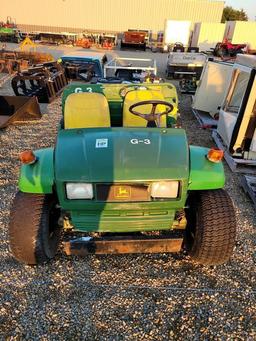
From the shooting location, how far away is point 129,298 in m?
2.75

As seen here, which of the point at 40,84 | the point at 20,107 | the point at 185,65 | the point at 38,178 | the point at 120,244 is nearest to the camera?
the point at 38,178

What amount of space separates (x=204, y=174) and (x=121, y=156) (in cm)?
72

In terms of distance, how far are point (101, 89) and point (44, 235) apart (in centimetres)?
330

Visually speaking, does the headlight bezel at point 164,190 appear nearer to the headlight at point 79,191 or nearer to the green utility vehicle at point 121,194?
the green utility vehicle at point 121,194

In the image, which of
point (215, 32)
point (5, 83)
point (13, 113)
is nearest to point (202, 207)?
point (13, 113)

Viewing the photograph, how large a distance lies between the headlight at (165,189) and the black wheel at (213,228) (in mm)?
428

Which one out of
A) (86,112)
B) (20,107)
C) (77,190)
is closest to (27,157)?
(77,190)

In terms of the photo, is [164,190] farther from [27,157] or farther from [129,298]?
[27,157]

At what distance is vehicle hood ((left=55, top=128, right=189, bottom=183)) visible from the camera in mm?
2496

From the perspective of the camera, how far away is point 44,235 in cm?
279

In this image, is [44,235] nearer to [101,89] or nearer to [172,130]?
[172,130]

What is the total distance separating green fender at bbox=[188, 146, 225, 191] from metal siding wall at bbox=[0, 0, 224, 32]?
39.8m

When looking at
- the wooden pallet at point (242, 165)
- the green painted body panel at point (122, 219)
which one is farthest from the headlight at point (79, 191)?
the wooden pallet at point (242, 165)

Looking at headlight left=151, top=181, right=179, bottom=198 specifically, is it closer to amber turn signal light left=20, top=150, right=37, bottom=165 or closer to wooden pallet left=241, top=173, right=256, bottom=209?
amber turn signal light left=20, top=150, right=37, bottom=165
